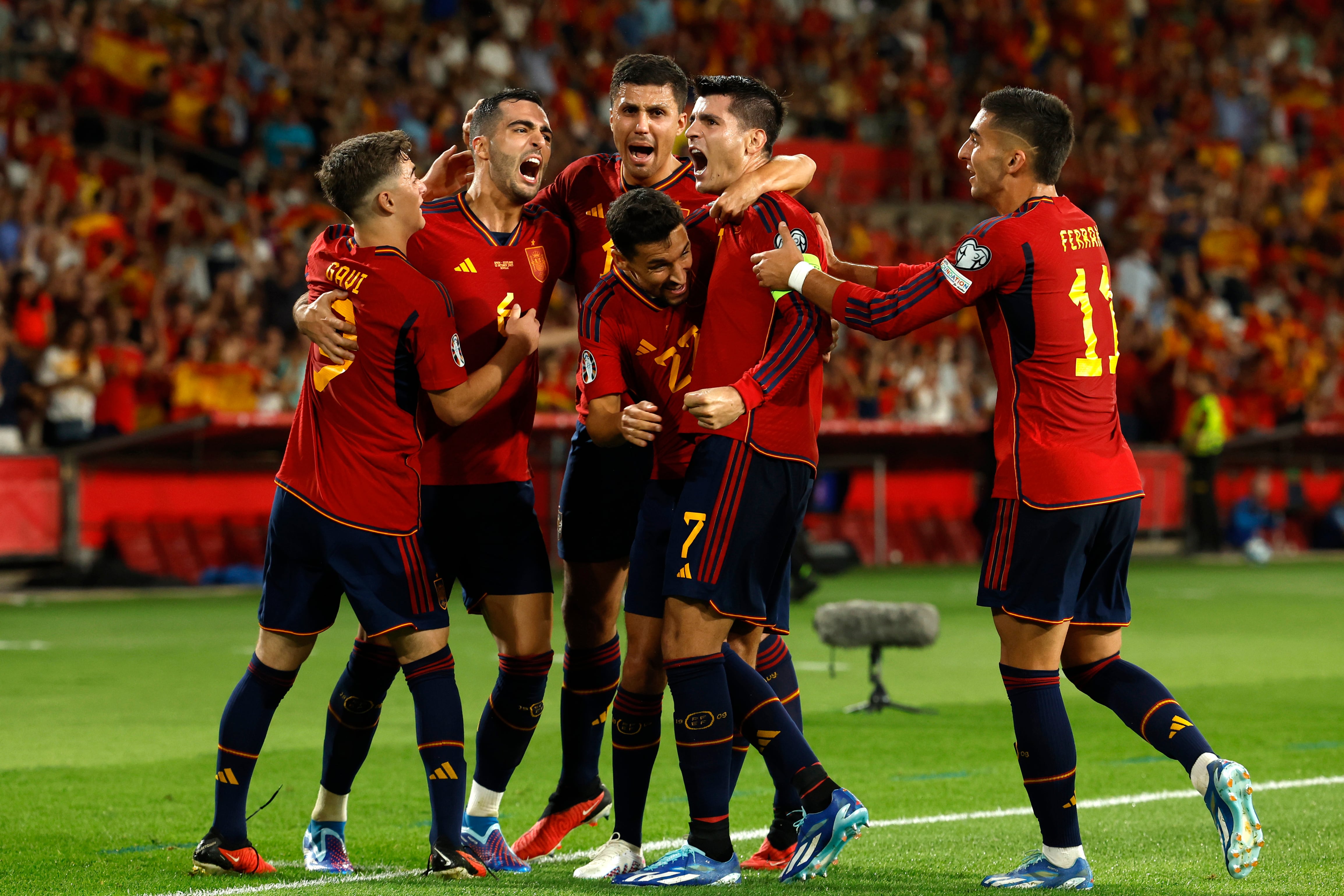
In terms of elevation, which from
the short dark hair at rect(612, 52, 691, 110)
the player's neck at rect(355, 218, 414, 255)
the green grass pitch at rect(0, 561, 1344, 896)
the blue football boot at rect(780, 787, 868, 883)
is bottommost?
the green grass pitch at rect(0, 561, 1344, 896)

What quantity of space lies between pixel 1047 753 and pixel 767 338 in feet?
5.01

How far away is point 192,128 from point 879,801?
1577 cm

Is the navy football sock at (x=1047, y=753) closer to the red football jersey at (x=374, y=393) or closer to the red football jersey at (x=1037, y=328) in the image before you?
the red football jersey at (x=1037, y=328)

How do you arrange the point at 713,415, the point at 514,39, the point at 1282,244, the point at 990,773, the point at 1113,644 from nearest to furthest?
the point at 713,415, the point at 1113,644, the point at 990,773, the point at 514,39, the point at 1282,244

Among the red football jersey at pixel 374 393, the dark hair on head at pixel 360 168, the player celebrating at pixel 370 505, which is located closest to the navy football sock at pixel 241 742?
the player celebrating at pixel 370 505

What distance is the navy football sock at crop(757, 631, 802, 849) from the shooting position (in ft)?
18.2

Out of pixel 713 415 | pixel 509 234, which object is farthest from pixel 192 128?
pixel 713 415

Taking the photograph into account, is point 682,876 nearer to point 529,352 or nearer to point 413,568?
point 413,568

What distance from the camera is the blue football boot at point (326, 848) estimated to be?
5.40 metres

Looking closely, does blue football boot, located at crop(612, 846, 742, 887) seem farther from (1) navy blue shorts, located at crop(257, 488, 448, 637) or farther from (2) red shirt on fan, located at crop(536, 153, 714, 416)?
(2) red shirt on fan, located at crop(536, 153, 714, 416)

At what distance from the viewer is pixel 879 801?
680 centimetres

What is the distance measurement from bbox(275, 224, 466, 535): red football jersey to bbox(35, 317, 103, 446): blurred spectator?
11710mm

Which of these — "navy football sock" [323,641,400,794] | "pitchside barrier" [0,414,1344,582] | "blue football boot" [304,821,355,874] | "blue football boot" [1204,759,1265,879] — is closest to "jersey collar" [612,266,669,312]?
"navy football sock" [323,641,400,794]

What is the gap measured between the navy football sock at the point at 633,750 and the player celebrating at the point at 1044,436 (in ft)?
3.68
